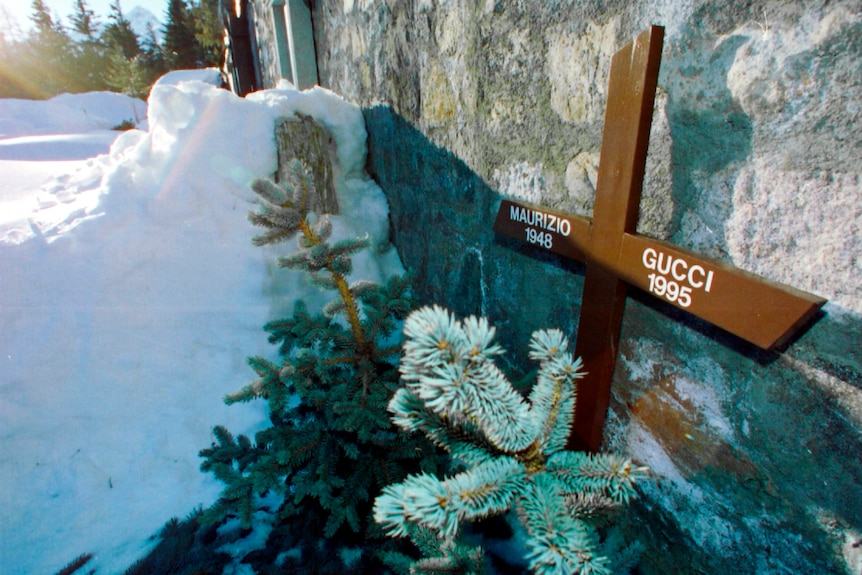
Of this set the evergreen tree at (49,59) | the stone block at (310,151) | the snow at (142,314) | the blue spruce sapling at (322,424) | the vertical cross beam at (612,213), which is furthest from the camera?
the evergreen tree at (49,59)

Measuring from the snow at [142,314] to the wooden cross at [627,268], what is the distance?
1.93 m

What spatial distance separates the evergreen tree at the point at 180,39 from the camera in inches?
686

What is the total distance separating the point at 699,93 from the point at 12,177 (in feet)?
19.9

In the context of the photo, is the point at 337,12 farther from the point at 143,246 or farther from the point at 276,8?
the point at 143,246

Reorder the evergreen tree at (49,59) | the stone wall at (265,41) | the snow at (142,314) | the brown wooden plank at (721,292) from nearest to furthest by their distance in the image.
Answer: the brown wooden plank at (721,292)
the snow at (142,314)
the stone wall at (265,41)
the evergreen tree at (49,59)

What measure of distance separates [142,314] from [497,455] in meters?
2.73

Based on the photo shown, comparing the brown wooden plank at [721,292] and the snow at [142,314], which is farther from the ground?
the brown wooden plank at [721,292]

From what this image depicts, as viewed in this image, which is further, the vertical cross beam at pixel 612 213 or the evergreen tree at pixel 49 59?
the evergreen tree at pixel 49 59

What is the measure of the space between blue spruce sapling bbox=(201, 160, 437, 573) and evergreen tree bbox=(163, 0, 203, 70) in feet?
65.0

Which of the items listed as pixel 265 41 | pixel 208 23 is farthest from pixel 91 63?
pixel 265 41

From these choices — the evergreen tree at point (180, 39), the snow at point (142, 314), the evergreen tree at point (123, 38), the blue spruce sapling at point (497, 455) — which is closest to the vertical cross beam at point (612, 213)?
the blue spruce sapling at point (497, 455)

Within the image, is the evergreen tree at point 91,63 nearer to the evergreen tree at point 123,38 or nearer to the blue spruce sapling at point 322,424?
the evergreen tree at point 123,38

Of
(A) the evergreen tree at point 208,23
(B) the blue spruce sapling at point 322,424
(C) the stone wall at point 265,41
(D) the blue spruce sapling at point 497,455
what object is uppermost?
(A) the evergreen tree at point 208,23

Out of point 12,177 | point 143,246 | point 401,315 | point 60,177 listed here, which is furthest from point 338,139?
point 12,177
